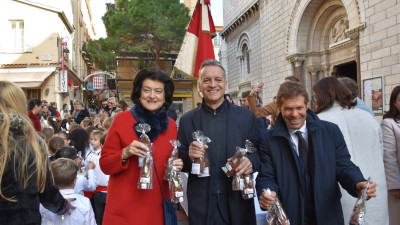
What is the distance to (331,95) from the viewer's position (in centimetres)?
307

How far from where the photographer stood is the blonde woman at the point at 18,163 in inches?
82.1

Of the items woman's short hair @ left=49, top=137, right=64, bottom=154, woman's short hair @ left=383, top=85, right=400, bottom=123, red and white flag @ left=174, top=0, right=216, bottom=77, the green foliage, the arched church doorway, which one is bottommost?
woman's short hair @ left=49, top=137, right=64, bottom=154

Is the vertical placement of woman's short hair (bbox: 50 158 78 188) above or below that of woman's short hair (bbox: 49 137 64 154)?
below

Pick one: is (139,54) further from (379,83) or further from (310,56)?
(379,83)

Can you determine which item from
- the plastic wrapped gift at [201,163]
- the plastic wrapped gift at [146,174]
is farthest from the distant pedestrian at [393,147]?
the plastic wrapped gift at [146,174]

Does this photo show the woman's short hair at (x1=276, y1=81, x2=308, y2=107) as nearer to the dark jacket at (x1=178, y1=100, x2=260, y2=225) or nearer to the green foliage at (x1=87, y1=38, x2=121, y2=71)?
the dark jacket at (x1=178, y1=100, x2=260, y2=225)

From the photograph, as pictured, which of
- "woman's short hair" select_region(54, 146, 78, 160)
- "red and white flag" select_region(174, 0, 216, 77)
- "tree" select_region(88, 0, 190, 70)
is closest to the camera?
"woman's short hair" select_region(54, 146, 78, 160)

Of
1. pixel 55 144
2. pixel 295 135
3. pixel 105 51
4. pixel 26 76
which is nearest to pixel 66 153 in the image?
pixel 55 144

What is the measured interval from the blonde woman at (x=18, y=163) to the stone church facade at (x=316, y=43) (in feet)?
29.3

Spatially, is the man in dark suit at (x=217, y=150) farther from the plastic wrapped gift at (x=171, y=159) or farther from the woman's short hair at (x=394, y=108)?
the woman's short hair at (x=394, y=108)

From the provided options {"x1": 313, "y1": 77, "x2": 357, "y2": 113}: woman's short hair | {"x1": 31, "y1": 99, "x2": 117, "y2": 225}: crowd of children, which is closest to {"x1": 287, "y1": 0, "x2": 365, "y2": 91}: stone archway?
{"x1": 313, "y1": 77, "x2": 357, "y2": 113}: woman's short hair

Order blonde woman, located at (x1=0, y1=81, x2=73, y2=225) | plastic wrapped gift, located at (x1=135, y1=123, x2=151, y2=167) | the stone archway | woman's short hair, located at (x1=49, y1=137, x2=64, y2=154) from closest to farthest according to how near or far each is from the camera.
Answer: blonde woman, located at (x1=0, y1=81, x2=73, y2=225) < plastic wrapped gift, located at (x1=135, y1=123, x2=151, y2=167) < woman's short hair, located at (x1=49, y1=137, x2=64, y2=154) < the stone archway

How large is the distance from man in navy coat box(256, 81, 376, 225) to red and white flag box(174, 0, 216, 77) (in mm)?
2992

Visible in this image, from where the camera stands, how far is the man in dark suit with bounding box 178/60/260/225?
245cm
